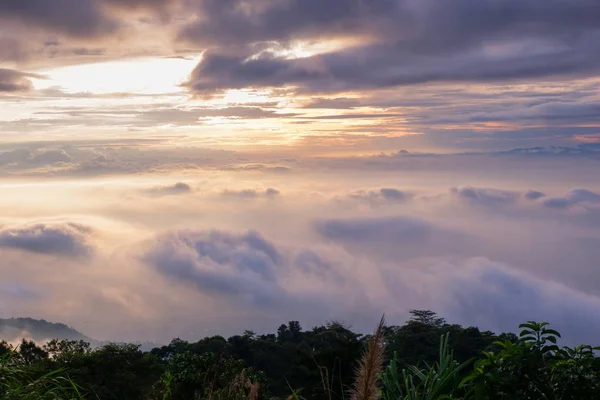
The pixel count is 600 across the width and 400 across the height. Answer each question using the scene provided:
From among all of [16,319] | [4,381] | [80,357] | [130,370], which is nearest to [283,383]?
[130,370]

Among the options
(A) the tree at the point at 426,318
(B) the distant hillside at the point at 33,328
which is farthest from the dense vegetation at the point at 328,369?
(B) the distant hillside at the point at 33,328

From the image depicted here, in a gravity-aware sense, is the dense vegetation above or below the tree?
above

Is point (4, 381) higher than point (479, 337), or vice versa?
point (4, 381)

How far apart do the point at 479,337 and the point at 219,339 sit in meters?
21.0

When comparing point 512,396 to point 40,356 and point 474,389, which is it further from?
point 40,356

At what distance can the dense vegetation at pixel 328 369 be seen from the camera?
5910mm

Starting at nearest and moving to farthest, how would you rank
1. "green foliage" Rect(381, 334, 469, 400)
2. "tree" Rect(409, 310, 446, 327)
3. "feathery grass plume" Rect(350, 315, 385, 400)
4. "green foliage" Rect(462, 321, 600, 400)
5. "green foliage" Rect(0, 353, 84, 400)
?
"feathery grass plume" Rect(350, 315, 385, 400) < "green foliage" Rect(462, 321, 600, 400) < "green foliage" Rect(381, 334, 469, 400) < "green foliage" Rect(0, 353, 84, 400) < "tree" Rect(409, 310, 446, 327)

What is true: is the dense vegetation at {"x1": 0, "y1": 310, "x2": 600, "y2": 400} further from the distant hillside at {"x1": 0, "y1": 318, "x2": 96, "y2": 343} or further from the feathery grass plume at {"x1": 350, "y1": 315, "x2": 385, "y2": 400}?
the distant hillside at {"x1": 0, "y1": 318, "x2": 96, "y2": 343}

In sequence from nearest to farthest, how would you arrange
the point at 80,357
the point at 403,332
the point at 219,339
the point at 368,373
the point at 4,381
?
the point at 368,373 < the point at 4,381 < the point at 80,357 < the point at 219,339 < the point at 403,332

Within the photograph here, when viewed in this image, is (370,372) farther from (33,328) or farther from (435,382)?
(33,328)

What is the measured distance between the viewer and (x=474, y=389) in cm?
609

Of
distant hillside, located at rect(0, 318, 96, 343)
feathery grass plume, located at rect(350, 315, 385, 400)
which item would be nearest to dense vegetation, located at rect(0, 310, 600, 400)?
feathery grass plume, located at rect(350, 315, 385, 400)

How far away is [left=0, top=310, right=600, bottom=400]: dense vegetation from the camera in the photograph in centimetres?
591

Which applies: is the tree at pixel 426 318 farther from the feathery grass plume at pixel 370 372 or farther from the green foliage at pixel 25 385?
the feathery grass plume at pixel 370 372
